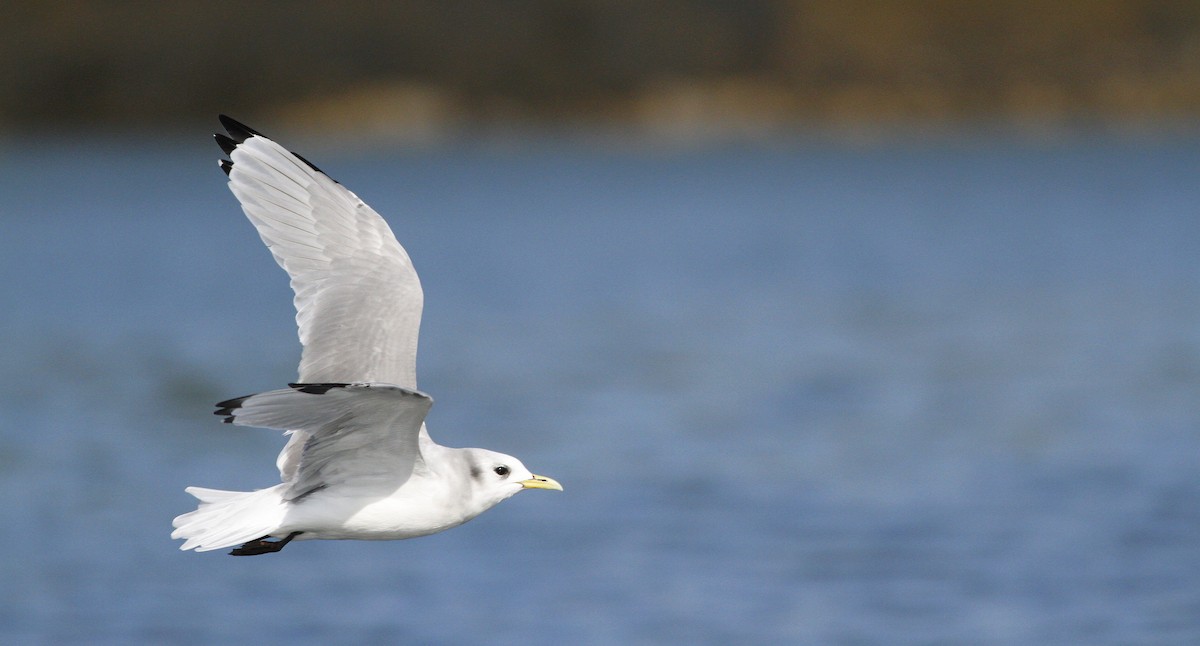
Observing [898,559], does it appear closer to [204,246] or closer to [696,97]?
[204,246]

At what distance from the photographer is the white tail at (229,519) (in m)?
6.74

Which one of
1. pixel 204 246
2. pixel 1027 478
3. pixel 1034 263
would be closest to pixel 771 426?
pixel 1027 478

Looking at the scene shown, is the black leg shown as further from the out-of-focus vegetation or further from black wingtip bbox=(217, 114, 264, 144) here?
the out-of-focus vegetation

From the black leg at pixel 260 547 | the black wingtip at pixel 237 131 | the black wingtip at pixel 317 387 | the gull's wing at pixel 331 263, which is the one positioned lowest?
the black leg at pixel 260 547

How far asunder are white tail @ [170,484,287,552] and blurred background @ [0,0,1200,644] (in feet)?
15.9

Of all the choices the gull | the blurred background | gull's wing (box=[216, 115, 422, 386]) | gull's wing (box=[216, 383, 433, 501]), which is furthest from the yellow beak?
the blurred background

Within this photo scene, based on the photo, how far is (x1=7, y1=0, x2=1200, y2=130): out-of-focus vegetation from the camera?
2530 inches

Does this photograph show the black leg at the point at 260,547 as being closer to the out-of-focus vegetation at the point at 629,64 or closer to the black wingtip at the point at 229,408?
the black wingtip at the point at 229,408

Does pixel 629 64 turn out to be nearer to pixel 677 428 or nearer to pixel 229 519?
pixel 677 428

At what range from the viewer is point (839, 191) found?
4600 centimetres

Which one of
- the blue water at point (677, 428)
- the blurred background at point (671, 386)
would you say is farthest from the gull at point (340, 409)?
the blue water at point (677, 428)

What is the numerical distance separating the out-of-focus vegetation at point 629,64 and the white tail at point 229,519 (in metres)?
55.5

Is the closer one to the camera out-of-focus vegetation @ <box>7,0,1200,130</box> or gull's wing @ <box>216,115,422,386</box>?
gull's wing @ <box>216,115,422,386</box>

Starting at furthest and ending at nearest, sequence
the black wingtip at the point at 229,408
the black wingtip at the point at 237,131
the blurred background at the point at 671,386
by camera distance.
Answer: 1. the blurred background at the point at 671,386
2. the black wingtip at the point at 237,131
3. the black wingtip at the point at 229,408
